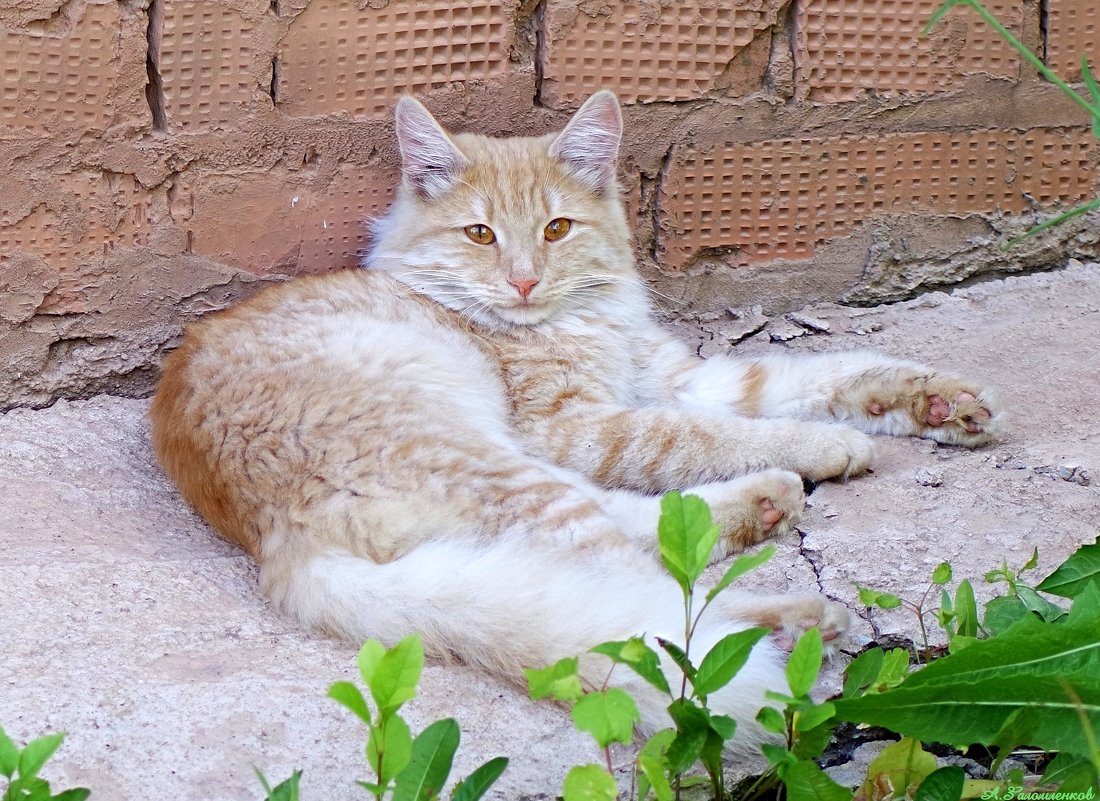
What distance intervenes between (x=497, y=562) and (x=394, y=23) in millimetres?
1915

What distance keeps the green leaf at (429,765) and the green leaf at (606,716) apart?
21 cm

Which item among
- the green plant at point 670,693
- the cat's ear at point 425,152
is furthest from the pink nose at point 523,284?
the green plant at point 670,693

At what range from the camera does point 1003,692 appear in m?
1.79

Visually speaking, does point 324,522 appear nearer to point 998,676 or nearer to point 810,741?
point 810,741

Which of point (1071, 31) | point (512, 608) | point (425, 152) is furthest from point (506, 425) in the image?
point (1071, 31)

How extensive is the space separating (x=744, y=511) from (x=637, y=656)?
3.99 ft

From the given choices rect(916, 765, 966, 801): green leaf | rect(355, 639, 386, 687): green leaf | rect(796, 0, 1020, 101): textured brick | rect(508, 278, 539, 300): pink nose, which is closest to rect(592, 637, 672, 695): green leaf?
rect(355, 639, 386, 687): green leaf

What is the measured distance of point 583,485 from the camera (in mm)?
3152

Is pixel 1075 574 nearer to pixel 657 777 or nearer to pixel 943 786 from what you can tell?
pixel 943 786

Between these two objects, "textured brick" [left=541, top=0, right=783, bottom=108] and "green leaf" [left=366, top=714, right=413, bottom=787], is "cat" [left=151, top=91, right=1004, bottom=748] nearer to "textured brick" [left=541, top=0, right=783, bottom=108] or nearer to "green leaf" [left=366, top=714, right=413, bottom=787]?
"textured brick" [left=541, top=0, right=783, bottom=108]

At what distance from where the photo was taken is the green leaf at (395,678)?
1719 millimetres

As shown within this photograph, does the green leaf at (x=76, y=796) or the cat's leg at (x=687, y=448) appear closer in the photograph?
the green leaf at (x=76, y=796)

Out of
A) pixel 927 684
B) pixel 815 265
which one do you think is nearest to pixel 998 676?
pixel 927 684

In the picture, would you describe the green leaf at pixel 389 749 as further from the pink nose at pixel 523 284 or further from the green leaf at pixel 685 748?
the pink nose at pixel 523 284
